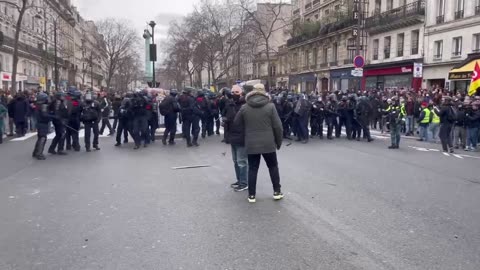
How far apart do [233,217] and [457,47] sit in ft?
88.5

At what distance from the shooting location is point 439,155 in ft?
39.7

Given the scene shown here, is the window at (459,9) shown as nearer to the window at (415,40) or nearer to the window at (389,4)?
the window at (415,40)

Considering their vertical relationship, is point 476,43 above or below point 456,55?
above

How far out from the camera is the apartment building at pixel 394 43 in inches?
1273

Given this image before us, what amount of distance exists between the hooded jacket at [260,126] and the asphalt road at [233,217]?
80 centimetres

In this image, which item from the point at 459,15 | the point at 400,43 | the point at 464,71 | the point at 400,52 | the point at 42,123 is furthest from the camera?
the point at 400,43

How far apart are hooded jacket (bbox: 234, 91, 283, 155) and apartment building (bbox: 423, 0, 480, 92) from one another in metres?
21.4

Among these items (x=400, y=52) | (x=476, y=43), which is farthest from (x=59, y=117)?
(x=400, y=52)

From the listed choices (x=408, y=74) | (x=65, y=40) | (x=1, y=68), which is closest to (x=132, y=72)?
(x=65, y=40)

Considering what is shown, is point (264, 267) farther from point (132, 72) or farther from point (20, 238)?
point (132, 72)

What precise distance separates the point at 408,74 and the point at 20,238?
105 feet

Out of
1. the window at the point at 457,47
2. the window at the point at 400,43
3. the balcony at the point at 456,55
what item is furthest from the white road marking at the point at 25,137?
the window at the point at 400,43

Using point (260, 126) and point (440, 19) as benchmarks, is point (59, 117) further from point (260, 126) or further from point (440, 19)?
point (440, 19)

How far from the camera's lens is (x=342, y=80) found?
43344mm
